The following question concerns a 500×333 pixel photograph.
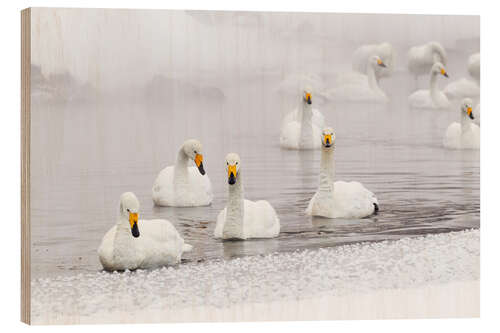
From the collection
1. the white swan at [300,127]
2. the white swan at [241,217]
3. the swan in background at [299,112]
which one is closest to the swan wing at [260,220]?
the white swan at [241,217]

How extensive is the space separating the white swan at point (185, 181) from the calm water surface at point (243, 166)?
0.22 feet

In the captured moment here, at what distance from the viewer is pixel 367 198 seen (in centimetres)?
992

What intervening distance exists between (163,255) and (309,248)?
134 centimetres

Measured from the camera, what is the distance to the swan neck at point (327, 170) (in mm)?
9898

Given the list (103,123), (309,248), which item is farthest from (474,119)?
(103,123)

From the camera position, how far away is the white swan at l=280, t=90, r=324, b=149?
9.73 meters

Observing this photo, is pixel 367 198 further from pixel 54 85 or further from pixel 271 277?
pixel 54 85

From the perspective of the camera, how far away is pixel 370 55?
10000 mm

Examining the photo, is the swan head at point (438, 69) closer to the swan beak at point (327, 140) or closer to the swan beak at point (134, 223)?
the swan beak at point (327, 140)

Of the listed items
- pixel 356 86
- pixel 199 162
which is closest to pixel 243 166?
pixel 199 162

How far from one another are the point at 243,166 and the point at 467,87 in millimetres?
2342

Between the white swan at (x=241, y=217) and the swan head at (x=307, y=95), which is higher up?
the swan head at (x=307, y=95)

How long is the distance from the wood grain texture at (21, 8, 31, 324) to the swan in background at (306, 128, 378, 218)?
2.59m

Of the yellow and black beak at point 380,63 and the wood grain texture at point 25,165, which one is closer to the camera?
the wood grain texture at point 25,165
